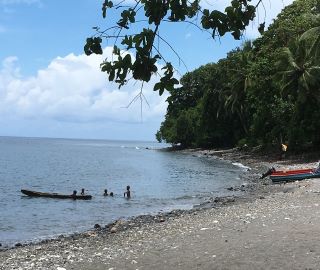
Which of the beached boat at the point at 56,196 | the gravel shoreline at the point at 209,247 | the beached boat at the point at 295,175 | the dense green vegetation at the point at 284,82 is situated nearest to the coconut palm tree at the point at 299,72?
the dense green vegetation at the point at 284,82

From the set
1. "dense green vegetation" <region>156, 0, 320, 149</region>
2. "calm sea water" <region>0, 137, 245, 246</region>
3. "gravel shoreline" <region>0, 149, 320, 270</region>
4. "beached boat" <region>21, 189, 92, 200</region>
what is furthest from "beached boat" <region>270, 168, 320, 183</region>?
"beached boat" <region>21, 189, 92, 200</region>

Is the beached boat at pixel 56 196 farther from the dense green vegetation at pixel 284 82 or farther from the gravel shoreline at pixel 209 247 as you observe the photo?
the gravel shoreline at pixel 209 247

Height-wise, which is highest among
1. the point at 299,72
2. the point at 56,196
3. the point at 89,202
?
the point at 299,72

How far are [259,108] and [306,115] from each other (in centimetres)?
967

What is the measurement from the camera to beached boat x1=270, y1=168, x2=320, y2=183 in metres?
28.1

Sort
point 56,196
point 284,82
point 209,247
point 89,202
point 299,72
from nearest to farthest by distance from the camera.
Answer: point 209,247 < point 89,202 < point 56,196 < point 299,72 < point 284,82

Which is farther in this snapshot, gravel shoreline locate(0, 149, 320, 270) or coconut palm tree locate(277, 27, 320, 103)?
coconut palm tree locate(277, 27, 320, 103)

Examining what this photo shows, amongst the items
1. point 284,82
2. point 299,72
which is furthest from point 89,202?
point 299,72

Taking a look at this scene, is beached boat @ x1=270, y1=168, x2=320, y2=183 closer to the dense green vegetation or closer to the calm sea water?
the calm sea water

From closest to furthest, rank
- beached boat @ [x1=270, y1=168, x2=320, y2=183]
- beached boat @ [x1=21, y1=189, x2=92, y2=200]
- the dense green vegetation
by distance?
beached boat @ [x1=270, y1=168, x2=320, y2=183] < beached boat @ [x1=21, y1=189, x2=92, y2=200] < the dense green vegetation

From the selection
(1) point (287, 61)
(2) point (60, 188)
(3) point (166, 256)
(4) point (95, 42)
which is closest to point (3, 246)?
(3) point (166, 256)

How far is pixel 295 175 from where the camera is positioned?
2909cm

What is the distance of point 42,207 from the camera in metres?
28.5

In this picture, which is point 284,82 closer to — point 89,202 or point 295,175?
point 295,175
